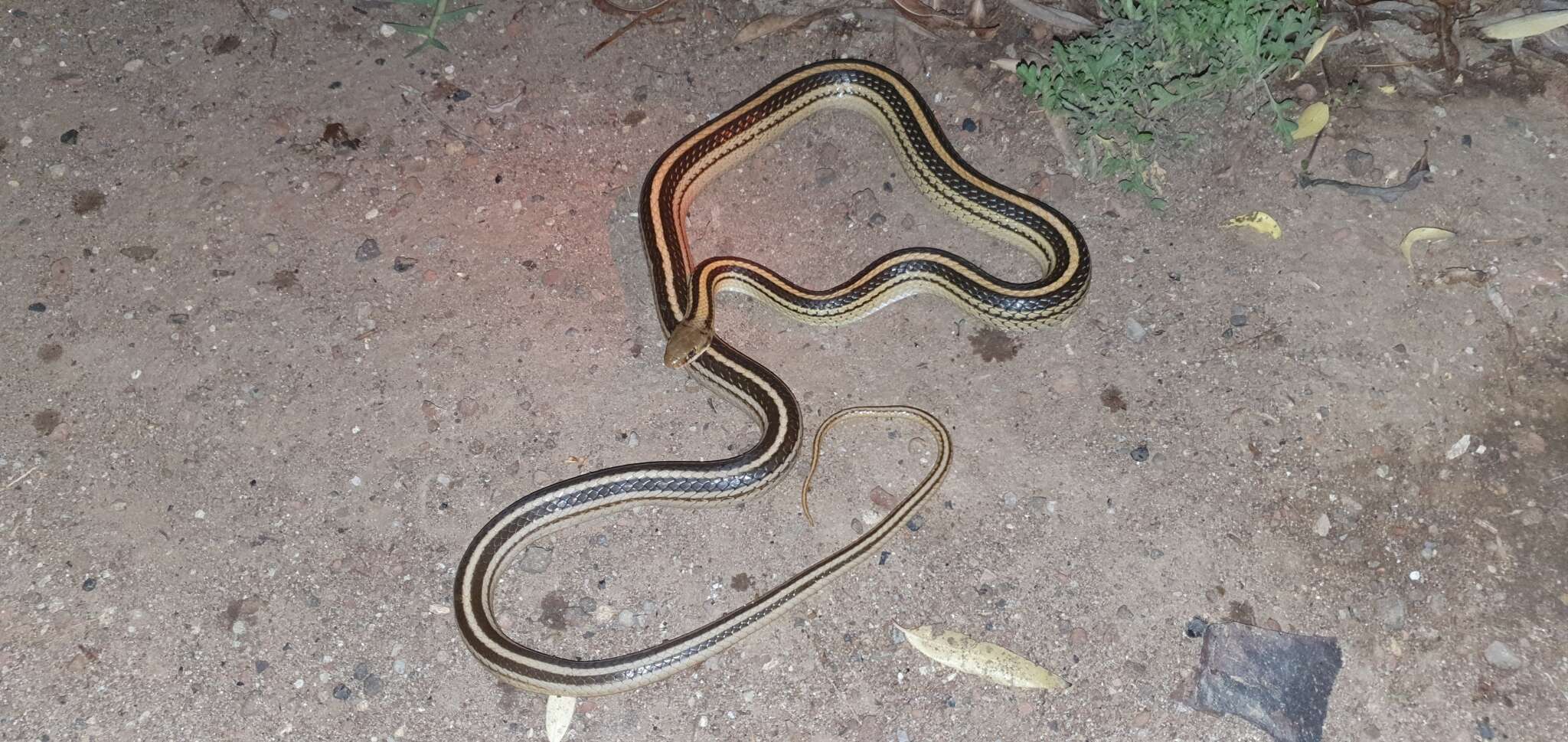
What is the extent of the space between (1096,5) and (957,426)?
3241mm

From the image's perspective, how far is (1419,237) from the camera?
5223 mm

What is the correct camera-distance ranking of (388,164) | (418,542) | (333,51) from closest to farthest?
1. (418,542)
2. (388,164)
3. (333,51)

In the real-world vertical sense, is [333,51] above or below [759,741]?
above

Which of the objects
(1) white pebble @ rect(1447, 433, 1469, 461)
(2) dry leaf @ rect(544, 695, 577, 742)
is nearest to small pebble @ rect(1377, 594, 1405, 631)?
(1) white pebble @ rect(1447, 433, 1469, 461)

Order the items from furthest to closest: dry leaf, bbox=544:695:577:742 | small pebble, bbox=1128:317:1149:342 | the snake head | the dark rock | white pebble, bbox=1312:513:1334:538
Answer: small pebble, bbox=1128:317:1149:342, the snake head, white pebble, bbox=1312:513:1334:538, dry leaf, bbox=544:695:577:742, the dark rock

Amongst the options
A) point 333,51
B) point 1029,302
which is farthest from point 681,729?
point 333,51

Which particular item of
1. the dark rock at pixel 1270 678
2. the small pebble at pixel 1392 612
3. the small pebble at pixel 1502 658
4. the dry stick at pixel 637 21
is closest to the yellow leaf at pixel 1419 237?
the small pebble at pixel 1392 612

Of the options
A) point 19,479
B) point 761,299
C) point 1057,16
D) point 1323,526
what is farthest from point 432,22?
point 1323,526

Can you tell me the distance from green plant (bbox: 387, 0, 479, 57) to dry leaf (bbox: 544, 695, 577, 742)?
432 centimetres

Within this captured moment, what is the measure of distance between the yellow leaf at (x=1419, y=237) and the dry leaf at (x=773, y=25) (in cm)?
388

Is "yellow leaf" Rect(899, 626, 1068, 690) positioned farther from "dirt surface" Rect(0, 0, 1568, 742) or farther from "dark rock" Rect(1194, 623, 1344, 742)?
"dark rock" Rect(1194, 623, 1344, 742)

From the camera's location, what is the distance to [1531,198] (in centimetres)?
531

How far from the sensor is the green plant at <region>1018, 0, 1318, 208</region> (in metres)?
5.40

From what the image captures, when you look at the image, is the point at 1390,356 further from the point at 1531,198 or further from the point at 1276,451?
the point at 1531,198
